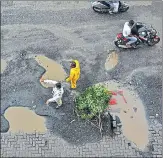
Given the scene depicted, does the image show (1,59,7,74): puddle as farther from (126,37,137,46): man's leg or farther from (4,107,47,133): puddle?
(126,37,137,46): man's leg

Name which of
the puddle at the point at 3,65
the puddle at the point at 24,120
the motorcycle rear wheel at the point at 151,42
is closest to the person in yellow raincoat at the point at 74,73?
the puddle at the point at 24,120

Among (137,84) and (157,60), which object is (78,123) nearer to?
(137,84)

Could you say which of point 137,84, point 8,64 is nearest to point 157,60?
point 137,84

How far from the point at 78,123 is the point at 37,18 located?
5.26m

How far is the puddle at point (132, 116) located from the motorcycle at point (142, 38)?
181cm

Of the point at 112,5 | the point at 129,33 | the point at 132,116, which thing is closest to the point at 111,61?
the point at 129,33

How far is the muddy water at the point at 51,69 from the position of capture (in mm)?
14984

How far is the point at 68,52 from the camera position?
51.9 ft

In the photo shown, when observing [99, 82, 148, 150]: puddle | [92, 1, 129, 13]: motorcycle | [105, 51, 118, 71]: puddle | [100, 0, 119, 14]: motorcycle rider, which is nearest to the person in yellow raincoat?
[99, 82, 148, 150]: puddle

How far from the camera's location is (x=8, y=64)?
15.3 m

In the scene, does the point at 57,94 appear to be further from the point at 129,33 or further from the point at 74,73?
the point at 129,33

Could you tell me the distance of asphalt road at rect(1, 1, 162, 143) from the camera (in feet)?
46.4

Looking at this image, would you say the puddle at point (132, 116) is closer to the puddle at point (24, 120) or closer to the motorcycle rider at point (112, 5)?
the puddle at point (24, 120)

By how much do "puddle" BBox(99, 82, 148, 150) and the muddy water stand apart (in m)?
1.64
